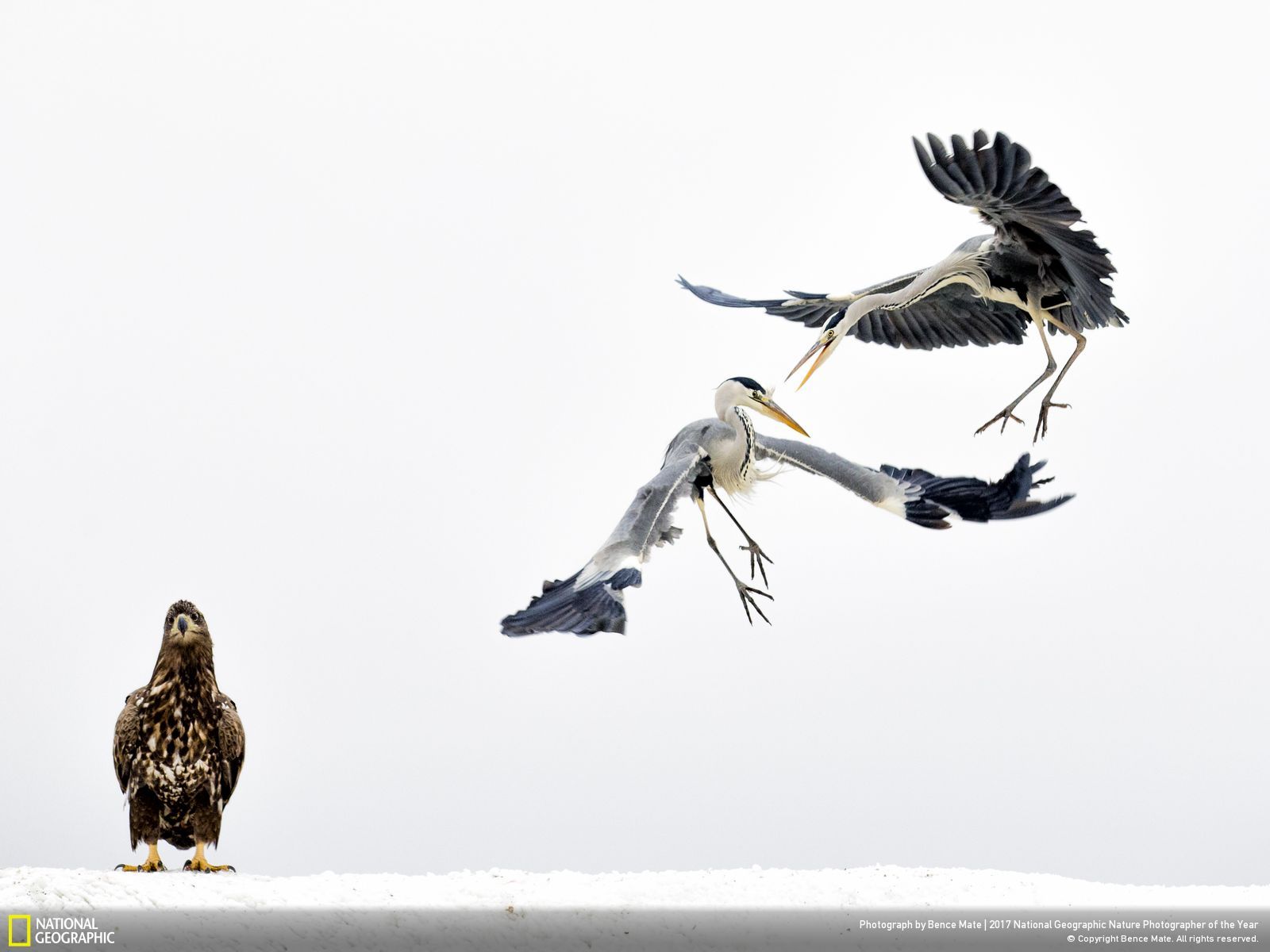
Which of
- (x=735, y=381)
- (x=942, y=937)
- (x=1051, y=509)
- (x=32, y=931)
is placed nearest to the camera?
(x=32, y=931)

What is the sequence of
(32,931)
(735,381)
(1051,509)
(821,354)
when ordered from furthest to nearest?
(821,354), (735,381), (1051,509), (32,931)

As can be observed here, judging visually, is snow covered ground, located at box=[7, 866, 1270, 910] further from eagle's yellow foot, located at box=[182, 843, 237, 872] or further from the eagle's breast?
the eagle's breast

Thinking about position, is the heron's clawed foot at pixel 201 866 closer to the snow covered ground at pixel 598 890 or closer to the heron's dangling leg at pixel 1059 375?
the snow covered ground at pixel 598 890

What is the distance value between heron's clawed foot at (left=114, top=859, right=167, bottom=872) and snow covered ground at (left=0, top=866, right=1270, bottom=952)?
0.13 metres

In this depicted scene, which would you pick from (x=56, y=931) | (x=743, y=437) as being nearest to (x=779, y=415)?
(x=743, y=437)

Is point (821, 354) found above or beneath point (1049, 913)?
above

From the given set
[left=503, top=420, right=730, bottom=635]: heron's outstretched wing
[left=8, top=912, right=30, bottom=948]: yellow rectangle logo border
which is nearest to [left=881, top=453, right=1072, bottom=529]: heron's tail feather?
[left=503, top=420, right=730, bottom=635]: heron's outstretched wing

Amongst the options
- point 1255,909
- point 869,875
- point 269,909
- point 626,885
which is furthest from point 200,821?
point 1255,909

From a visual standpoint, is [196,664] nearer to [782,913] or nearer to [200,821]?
[200,821]

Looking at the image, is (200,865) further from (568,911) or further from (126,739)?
(568,911)

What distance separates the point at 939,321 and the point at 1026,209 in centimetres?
93

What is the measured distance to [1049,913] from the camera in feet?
12.7

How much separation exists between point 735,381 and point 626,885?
1.42 m

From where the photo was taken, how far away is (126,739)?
13.5 ft
